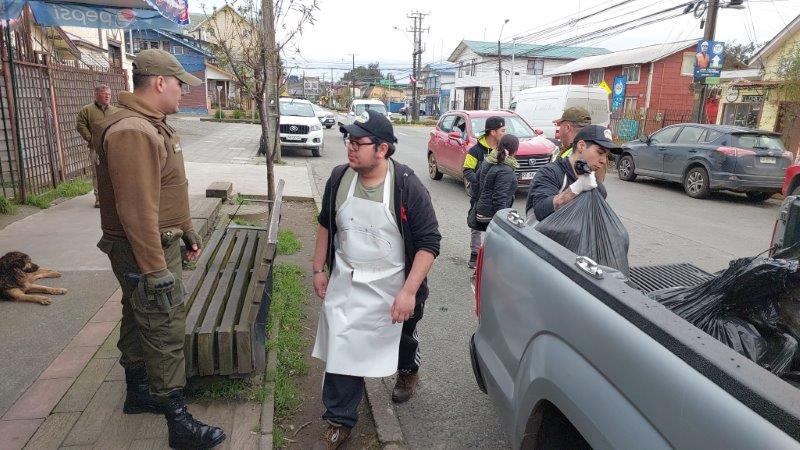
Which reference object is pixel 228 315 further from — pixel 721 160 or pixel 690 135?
pixel 690 135

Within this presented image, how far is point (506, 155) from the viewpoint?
17.8 feet

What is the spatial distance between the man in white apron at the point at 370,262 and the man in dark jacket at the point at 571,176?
837mm

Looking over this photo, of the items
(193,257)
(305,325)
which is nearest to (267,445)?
(193,257)

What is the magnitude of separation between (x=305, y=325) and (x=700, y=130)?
11022mm

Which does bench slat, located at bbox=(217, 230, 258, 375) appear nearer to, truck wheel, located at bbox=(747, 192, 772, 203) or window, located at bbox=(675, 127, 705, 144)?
window, located at bbox=(675, 127, 705, 144)

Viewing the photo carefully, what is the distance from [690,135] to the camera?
12.0m

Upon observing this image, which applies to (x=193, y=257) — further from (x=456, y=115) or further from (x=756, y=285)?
(x=456, y=115)

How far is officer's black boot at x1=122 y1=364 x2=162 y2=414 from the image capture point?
2893mm

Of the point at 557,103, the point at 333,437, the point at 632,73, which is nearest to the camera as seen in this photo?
the point at 333,437

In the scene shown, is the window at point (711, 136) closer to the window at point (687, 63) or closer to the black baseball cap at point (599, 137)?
the black baseball cap at point (599, 137)

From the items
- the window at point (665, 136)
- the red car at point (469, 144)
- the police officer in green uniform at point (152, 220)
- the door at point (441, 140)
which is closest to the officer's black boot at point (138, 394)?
the police officer in green uniform at point (152, 220)

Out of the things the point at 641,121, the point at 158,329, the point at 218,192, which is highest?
the point at 641,121

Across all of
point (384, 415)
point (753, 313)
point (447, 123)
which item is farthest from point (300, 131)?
point (753, 313)

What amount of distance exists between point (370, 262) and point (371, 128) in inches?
27.4
